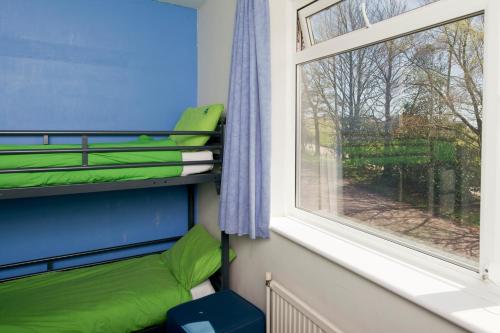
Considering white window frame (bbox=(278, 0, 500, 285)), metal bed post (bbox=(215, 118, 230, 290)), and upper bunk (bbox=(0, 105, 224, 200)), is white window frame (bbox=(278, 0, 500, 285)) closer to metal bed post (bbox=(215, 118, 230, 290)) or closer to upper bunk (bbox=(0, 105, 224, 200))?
metal bed post (bbox=(215, 118, 230, 290))

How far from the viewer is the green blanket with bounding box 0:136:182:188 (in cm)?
161

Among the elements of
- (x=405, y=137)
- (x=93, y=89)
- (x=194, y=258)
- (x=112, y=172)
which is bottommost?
(x=194, y=258)

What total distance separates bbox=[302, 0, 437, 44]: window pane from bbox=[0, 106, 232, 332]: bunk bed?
2.68ft

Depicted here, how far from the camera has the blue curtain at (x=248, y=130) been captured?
179 cm

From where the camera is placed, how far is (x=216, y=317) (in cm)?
174

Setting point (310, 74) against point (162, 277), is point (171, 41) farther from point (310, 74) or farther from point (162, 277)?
point (162, 277)

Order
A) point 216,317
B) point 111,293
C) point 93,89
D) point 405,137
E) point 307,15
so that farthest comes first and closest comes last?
point 93,89 → point 111,293 → point 307,15 → point 216,317 → point 405,137

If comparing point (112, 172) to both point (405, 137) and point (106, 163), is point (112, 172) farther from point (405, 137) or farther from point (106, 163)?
point (405, 137)

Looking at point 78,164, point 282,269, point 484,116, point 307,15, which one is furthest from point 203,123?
point 484,116

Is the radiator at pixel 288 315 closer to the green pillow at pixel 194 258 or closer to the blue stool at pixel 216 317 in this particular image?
the blue stool at pixel 216 317

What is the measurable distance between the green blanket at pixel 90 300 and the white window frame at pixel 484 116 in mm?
893

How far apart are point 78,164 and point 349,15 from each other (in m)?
1.56

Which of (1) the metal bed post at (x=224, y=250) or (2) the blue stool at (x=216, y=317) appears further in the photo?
(1) the metal bed post at (x=224, y=250)

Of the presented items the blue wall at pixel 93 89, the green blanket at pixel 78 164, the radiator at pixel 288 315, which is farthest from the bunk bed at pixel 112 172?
the radiator at pixel 288 315
